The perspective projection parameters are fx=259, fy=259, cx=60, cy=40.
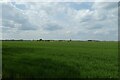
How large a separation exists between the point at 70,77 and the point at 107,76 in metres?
2.22

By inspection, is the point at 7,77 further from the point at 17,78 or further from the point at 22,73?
the point at 22,73

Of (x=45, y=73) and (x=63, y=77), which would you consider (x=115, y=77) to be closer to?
(x=63, y=77)

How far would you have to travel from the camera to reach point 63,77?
1321 cm

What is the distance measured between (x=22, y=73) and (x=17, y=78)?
63.4 inches

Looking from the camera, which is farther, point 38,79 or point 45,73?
point 45,73

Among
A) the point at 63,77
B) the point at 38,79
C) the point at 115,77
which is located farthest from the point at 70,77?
the point at 115,77

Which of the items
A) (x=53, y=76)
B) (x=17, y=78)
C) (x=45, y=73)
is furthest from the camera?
(x=45, y=73)

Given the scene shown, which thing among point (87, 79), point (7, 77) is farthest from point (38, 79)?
point (87, 79)

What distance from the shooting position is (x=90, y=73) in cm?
1476

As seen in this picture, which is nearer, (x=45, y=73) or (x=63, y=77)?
(x=63, y=77)

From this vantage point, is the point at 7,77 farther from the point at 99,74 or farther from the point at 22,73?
the point at 99,74

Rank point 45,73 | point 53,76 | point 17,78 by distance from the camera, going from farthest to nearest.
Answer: point 45,73, point 53,76, point 17,78

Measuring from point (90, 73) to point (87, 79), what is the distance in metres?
1.63

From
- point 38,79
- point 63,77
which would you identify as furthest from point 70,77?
point 38,79
